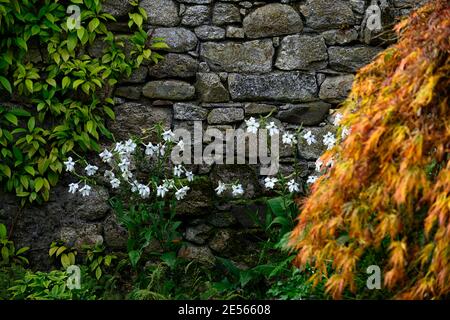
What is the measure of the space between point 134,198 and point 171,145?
0.43 meters

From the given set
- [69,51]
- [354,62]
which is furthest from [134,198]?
[354,62]

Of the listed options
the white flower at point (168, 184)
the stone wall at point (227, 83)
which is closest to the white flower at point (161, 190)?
the white flower at point (168, 184)

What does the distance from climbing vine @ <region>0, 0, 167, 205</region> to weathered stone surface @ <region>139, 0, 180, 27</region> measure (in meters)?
0.06

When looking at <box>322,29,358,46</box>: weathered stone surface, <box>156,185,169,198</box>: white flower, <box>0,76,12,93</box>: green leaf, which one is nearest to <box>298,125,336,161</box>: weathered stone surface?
<box>322,29,358,46</box>: weathered stone surface

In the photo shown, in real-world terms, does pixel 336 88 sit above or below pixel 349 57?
below

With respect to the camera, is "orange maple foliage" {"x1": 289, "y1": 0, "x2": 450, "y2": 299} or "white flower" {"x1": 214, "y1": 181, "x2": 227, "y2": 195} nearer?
"orange maple foliage" {"x1": 289, "y1": 0, "x2": 450, "y2": 299}

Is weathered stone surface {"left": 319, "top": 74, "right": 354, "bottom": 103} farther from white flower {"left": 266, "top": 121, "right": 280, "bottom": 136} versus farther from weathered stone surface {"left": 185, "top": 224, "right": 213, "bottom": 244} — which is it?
weathered stone surface {"left": 185, "top": 224, "right": 213, "bottom": 244}

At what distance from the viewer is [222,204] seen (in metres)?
4.73

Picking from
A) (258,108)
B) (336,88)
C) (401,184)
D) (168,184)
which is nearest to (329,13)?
(336,88)

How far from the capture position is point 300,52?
15.5 ft

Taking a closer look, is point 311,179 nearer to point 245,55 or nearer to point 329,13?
point 245,55

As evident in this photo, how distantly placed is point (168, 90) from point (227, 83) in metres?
0.41

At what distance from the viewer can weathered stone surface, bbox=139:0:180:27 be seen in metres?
4.73

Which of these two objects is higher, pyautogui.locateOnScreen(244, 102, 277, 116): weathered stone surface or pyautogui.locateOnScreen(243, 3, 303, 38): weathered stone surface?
pyautogui.locateOnScreen(243, 3, 303, 38): weathered stone surface
